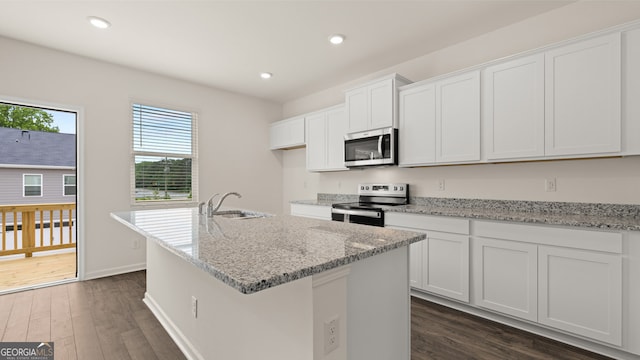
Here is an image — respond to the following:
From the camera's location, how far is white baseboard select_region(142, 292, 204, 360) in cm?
187

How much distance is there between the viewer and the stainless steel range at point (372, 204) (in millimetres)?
3127

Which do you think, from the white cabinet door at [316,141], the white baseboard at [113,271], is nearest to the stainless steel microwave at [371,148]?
the white cabinet door at [316,141]

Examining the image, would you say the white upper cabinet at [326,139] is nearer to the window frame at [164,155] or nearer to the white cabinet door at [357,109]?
the white cabinet door at [357,109]

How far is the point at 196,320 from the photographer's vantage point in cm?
184

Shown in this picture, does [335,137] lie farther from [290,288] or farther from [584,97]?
[290,288]

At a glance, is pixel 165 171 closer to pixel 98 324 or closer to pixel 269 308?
pixel 98 324

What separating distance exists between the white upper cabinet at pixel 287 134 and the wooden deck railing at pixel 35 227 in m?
3.54

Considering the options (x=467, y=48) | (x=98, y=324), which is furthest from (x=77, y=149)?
(x=467, y=48)

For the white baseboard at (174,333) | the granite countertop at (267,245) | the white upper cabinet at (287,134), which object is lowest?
the white baseboard at (174,333)

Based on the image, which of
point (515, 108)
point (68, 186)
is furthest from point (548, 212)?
point (68, 186)

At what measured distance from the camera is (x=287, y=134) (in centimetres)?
486

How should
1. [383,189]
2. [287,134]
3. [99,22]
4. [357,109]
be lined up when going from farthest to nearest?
[287,134]
[383,189]
[357,109]
[99,22]

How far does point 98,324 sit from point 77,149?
2.12 meters

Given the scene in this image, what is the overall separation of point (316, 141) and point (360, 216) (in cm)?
155
